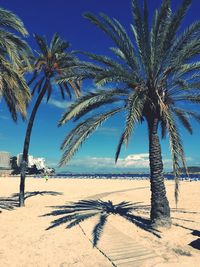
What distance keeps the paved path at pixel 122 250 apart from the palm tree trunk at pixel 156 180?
Result: 78.4 inches

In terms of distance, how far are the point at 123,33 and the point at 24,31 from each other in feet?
16.0

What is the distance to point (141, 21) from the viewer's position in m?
13.0

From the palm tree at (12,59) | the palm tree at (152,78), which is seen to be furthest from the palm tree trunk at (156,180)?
the palm tree at (12,59)

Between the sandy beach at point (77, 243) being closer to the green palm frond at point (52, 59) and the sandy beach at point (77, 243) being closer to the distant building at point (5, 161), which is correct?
the green palm frond at point (52, 59)

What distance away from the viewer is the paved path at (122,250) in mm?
9305

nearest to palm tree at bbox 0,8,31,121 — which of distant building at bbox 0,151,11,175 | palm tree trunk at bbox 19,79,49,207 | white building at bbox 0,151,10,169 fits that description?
palm tree trunk at bbox 19,79,49,207

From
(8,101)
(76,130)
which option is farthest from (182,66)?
(8,101)

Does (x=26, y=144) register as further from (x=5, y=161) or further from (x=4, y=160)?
(x=5, y=161)

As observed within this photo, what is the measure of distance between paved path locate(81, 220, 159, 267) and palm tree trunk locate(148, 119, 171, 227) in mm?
1991

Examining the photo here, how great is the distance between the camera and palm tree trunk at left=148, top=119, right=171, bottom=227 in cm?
1376

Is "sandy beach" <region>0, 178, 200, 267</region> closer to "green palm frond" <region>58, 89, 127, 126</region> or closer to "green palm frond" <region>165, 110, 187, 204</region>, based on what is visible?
"green palm frond" <region>165, 110, 187, 204</region>

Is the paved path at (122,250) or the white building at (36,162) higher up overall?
the white building at (36,162)

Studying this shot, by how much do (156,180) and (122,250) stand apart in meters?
4.40

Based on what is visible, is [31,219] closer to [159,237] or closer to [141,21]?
[159,237]
